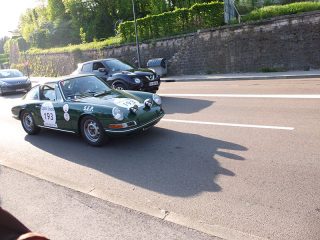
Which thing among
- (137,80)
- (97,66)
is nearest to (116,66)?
(97,66)

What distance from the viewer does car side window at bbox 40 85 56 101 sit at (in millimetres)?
7945

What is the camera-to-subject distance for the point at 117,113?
6.68 metres

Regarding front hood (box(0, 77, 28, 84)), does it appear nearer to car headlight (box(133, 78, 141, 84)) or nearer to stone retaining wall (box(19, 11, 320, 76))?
stone retaining wall (box(19, 11, 320, 76))

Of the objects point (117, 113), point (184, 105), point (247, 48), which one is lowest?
point (184, 105)

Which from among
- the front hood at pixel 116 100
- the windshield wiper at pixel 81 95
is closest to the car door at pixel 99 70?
the windshield wiper at pixel 81 95

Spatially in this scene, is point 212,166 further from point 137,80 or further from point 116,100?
point 137,80

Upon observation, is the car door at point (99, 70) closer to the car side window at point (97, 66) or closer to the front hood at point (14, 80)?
the car side window at point (97, 66)

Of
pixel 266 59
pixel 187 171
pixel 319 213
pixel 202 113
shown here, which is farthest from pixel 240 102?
pixel 266 59

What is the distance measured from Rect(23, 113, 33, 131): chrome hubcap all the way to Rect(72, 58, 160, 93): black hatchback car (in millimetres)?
3982

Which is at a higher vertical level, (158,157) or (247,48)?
(247,48)

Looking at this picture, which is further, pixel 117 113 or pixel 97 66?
pixel 97 66

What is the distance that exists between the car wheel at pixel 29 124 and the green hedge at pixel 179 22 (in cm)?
1509

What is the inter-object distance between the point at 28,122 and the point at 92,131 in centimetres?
253

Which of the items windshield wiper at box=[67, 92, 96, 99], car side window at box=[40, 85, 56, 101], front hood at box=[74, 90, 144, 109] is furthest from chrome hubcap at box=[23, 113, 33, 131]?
front hood at box=[74, 90, 144, 109]
